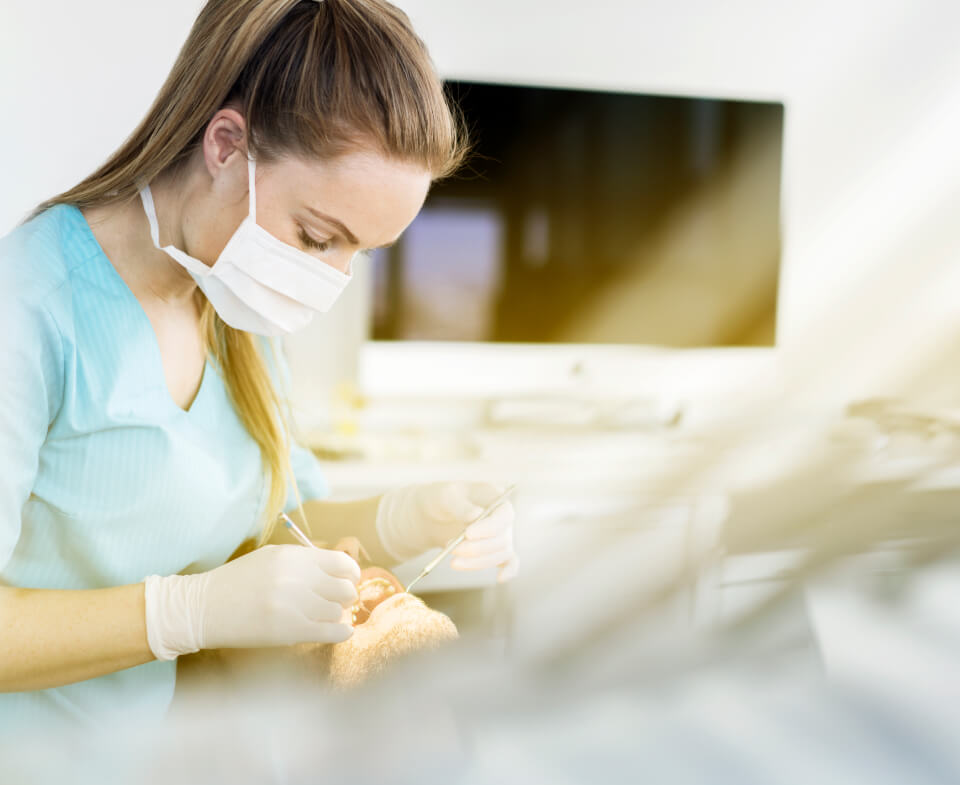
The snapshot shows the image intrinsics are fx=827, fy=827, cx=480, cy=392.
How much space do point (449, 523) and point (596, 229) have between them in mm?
944

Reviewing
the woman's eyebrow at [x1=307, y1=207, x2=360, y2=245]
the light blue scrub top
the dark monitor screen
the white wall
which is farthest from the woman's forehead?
the white wall

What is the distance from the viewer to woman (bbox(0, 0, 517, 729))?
0.76m

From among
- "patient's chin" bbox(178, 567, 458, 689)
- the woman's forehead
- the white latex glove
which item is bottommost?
"patient's chin" bbox(178, 567, 458, 689)

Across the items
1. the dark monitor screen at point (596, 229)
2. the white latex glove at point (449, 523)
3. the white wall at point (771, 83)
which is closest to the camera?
the white latex glove at point (449, 523)

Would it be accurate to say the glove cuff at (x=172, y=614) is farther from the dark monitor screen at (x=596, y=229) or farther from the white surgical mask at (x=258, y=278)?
the dark monitor screen at (x=596, y=229)

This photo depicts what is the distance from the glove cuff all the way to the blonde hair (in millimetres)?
Result: 396

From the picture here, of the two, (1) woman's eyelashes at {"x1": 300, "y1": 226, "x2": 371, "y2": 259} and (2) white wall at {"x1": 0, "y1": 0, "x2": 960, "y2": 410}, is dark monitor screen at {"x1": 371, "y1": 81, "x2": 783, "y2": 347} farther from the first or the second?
(1) woman's eyelashes at {"x1": 300, "y1": 226, "x2": 371, "y2": 259}

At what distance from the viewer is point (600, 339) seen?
181cm

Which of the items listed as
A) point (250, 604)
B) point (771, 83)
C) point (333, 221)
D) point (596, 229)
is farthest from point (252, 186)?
point (771, 83)

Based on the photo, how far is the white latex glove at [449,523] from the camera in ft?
3.31

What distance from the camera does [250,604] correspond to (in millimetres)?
795

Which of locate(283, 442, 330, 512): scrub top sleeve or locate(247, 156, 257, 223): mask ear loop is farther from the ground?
locate(247, 156, 257, 223): mask ear loop

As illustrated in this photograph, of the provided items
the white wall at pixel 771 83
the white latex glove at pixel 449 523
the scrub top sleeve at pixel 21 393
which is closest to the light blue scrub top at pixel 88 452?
the scrub top sleeve at pixel 21 393

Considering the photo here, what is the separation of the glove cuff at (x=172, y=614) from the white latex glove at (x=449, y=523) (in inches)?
11.9
